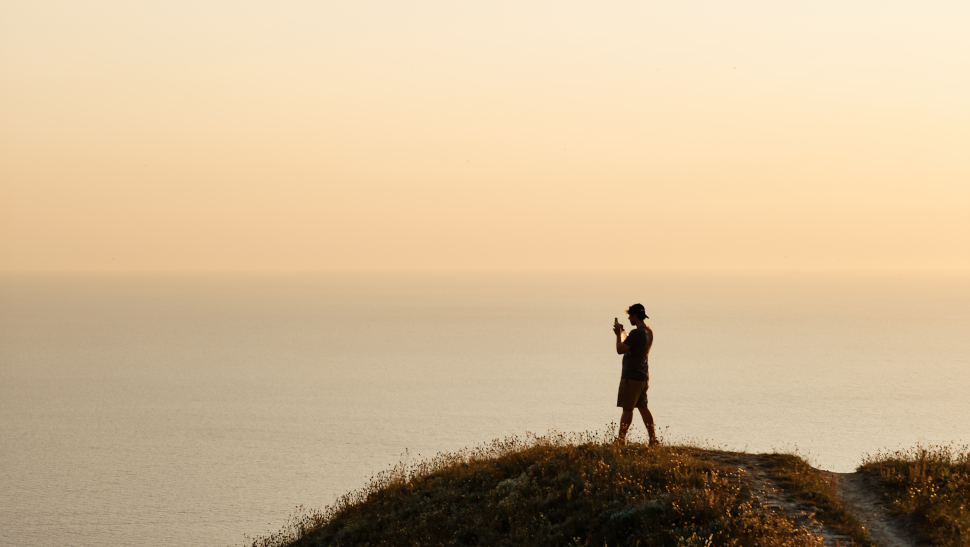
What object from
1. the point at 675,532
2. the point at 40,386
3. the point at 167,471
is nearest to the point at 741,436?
the point at 167,471

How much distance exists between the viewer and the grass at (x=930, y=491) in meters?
11.4

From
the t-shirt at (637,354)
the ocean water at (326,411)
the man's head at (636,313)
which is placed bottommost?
the ocean water at (326,411)

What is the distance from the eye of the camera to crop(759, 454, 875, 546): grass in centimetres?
1173

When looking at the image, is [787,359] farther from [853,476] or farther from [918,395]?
[853,476]

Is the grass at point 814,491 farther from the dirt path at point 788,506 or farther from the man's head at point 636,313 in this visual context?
the man's head at point 636,313

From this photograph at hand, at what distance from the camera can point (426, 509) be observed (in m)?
15.0

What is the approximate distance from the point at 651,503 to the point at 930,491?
517 centimetres

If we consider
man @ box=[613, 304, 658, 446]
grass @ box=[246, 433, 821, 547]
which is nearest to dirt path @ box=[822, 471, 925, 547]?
grass @ box=[246, 433, 821, 547]

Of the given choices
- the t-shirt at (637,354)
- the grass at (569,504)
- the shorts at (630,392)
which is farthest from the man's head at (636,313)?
the grass at (569,504)

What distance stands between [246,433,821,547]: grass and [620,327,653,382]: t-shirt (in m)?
1.46

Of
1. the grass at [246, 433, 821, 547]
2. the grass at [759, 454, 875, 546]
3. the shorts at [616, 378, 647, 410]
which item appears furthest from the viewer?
the shorts at [616, 378, 647, 410]

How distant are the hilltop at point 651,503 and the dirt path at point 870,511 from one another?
0.08 feet

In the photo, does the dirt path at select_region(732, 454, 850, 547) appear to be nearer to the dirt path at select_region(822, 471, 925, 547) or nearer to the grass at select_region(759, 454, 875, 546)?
the grass at select_region(759, 454, 875, 546)

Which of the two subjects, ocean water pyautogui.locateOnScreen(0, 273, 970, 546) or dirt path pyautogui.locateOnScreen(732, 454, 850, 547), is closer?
dirt path pyautogui.locateOnScreen(732, 454, 850, 547)
